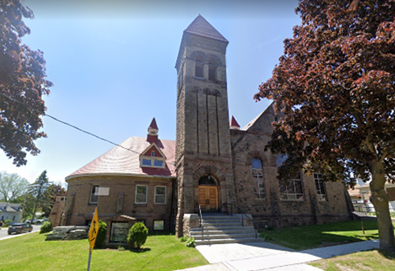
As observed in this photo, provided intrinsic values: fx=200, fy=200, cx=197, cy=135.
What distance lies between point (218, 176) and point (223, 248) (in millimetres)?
6124

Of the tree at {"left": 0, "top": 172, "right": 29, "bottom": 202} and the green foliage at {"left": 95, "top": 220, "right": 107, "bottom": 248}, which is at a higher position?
the tree at {"left": 0, "top": 172, "right": 29, "bottom": 202}

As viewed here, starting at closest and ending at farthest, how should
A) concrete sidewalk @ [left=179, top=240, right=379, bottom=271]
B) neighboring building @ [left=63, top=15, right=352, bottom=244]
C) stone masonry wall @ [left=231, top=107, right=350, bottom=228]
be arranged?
1. concrete sidewalk @ [left=179, top=240, right=379, bottom=271]
2. neighboring building @ [left=63, top=15, right=352, bottom=244]
3. stone masonry wall @ [left=231, top=107, right=350, bottom=228]

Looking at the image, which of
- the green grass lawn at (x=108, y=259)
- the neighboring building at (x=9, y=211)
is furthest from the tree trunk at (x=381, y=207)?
the neighboring building at (x=9, y=211)

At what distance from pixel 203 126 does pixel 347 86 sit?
10557 millimetres

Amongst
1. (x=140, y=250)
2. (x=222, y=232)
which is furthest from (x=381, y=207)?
(x=140, y=250)

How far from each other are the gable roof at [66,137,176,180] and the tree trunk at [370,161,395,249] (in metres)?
14.1

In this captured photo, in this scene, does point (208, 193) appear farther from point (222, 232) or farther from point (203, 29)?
point (203, 29)

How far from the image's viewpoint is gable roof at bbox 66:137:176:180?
17.6 metres

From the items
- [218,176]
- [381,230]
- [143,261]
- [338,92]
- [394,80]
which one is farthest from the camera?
[218,176]

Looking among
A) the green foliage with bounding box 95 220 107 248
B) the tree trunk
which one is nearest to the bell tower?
the green foliage with bounding box 95 220 107 248

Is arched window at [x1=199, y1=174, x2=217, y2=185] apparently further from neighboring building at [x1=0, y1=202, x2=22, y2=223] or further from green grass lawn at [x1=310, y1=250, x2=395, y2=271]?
neighboring building at [x1=0, y1=202, x2=22, y2=223]

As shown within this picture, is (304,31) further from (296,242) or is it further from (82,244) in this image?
(82,244)

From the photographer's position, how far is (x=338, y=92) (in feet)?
24.2

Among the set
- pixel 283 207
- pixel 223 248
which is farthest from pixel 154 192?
pixel 283 207
